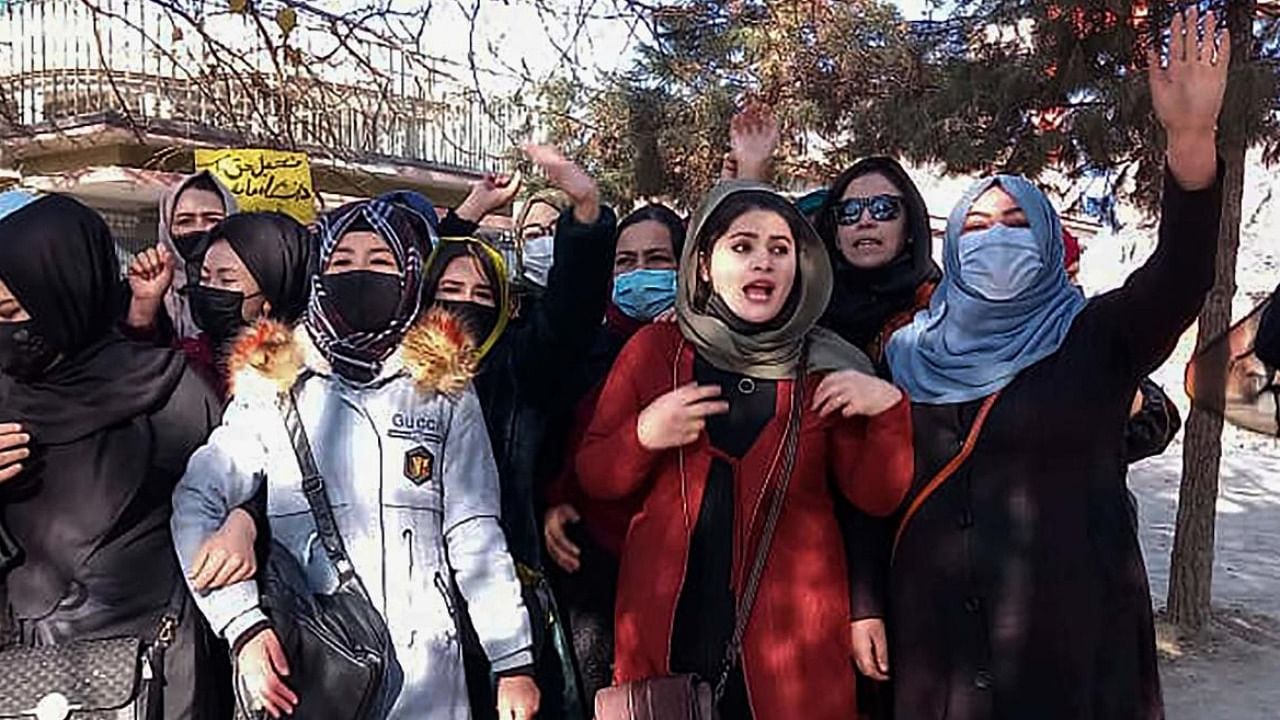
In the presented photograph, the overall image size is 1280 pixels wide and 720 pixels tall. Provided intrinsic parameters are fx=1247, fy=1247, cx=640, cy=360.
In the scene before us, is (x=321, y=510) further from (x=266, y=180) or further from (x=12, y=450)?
(x=266, y=180)

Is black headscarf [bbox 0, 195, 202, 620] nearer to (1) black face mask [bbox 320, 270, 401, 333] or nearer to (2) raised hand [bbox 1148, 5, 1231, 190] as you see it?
(1) black face mask [bbox 320, 270, 401, 333]

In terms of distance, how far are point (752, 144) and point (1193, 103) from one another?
42.2 inches

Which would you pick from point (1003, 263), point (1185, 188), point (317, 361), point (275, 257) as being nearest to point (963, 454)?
point (1003, 263)

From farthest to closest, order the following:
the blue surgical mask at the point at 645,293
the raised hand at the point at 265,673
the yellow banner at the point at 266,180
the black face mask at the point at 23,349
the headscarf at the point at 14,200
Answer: the yellow banner at the point at 266,180 < the blue surgical mask at the point at 645,293 < the headscarf at the point at 14,200 < the black face mask at the point at 23,349 < the raised hand at the point at 265,673

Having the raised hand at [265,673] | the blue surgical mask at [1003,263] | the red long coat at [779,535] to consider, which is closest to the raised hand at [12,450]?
the raised hand at [265,673]

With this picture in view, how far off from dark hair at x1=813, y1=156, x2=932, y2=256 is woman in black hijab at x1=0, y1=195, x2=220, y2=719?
1539 mm

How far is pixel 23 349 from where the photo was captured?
2174mm

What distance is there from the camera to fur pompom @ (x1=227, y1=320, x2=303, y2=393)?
7.49 feet

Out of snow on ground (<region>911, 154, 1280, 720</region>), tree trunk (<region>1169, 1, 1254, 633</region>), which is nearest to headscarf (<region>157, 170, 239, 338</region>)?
snow on ground (<region>911, 154, 1280, 720</region>)

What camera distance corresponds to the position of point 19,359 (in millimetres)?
2178

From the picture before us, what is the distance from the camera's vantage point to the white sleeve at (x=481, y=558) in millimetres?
2295

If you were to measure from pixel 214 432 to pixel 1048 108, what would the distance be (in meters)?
5.03

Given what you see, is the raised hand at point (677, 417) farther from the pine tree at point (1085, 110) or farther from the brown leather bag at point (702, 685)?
the pine tree at point (1085, 110)

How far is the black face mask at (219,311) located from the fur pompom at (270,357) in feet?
1.69
